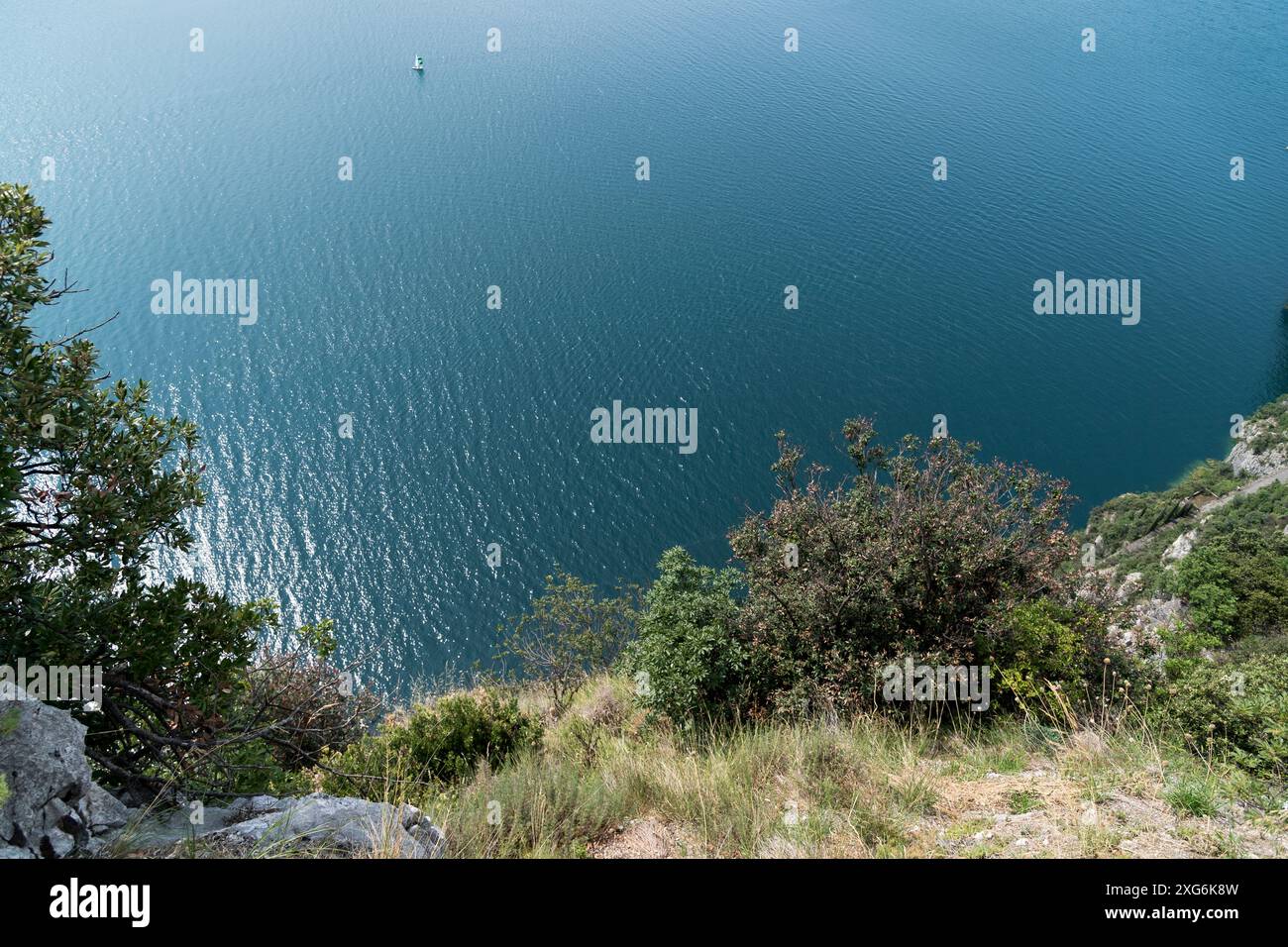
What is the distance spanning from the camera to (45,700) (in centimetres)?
682

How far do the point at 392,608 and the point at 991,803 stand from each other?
112ft

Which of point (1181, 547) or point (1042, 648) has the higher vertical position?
point (1181, 547)

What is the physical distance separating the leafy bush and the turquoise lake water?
30.5 metres

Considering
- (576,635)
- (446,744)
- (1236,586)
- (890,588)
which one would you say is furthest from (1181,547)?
(446,744)

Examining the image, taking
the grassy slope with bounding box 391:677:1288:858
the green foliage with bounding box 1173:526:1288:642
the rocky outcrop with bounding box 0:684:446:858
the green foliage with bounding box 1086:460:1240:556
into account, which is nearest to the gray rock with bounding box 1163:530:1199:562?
the green foliage with bounding box 1086:460:1240:556

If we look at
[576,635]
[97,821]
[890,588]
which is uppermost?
[890,588]

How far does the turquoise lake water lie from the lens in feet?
137

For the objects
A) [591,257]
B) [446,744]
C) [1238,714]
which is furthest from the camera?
[591,257]

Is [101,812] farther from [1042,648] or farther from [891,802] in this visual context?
[1042,648]

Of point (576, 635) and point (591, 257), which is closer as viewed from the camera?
point (576, 635)

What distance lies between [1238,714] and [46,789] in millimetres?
9370

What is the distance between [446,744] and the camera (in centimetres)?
1120
